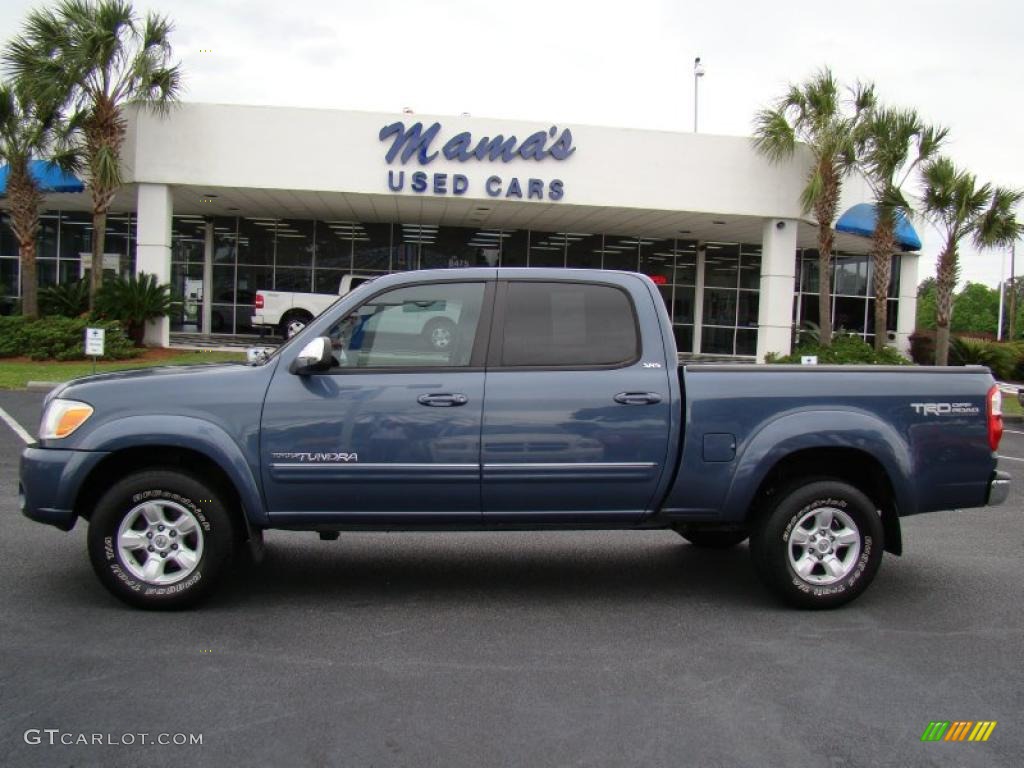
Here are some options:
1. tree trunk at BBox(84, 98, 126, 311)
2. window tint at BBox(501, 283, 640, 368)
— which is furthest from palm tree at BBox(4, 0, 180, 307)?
window tint at BBox(501, 283, 640, 368)

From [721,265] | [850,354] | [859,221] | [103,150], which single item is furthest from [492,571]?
[721,265]

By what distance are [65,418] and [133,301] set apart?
17790 millimetres

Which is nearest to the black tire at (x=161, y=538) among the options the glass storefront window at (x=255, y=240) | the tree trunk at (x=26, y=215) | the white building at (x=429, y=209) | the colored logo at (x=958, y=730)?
the colored logo at (x=958, y=730)

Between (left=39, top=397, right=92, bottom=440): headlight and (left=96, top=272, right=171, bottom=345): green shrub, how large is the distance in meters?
17.6

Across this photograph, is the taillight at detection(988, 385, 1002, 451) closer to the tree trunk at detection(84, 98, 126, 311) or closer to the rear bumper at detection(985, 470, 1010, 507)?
the rear bumper at detection(985, 470, 1010, 507)

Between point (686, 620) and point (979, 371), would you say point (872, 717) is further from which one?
point (979, 371)

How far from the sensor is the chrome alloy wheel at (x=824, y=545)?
5250 millimetres

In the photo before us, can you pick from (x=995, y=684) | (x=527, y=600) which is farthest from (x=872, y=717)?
(x=527, y=600)

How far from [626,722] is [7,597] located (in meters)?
3.65

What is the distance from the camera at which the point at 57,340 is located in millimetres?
20828

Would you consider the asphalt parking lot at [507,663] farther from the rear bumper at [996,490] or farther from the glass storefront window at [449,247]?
the glass storefront window at [449,247]

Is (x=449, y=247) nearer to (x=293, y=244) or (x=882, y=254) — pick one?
(x=293, y=244)

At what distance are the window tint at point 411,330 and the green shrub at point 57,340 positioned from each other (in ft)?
56.2

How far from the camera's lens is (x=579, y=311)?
533cm
